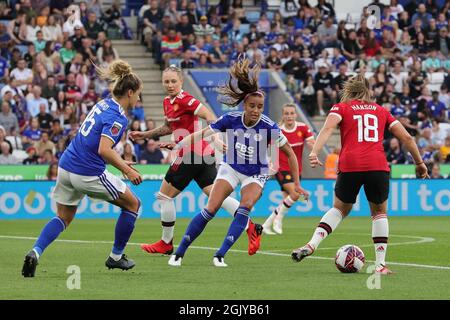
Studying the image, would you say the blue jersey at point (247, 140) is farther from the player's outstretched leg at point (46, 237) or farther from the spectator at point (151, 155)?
the spectator at point (151, 155)

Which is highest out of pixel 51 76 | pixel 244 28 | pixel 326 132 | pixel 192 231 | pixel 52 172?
pixel 326 132

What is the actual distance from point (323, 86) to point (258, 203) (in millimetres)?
6816

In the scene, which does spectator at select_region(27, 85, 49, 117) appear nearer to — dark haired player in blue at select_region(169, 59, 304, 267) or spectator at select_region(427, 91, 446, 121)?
spectator at select_region(427, 91, 446, 121)

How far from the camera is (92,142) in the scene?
39.2 feet

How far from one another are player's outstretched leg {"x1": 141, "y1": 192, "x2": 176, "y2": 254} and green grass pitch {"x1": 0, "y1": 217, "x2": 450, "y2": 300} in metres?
0.14

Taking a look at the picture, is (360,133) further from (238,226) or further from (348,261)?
(238,226)

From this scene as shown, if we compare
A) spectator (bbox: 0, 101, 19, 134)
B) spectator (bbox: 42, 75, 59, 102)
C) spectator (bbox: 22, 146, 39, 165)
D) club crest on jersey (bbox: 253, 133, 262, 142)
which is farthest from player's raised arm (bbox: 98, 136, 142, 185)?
spectator (bbox: 42, 75, 59, 102)

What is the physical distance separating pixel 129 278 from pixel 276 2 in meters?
24.4

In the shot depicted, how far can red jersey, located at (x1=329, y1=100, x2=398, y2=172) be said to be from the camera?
40.9 ft

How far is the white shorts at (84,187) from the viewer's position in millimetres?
11938

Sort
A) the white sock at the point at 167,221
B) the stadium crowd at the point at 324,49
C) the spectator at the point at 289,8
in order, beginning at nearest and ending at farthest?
1. the white sock at the point at 167,221
2. the stadium crowd at the point at 324,49
3. the spectator at the point at 289,8

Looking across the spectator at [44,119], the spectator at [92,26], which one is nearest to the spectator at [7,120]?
the spectator at [44,119]

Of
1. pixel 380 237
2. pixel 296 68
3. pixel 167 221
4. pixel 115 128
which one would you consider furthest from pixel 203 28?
pixel 115 128

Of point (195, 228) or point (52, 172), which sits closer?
point (195, 228)
